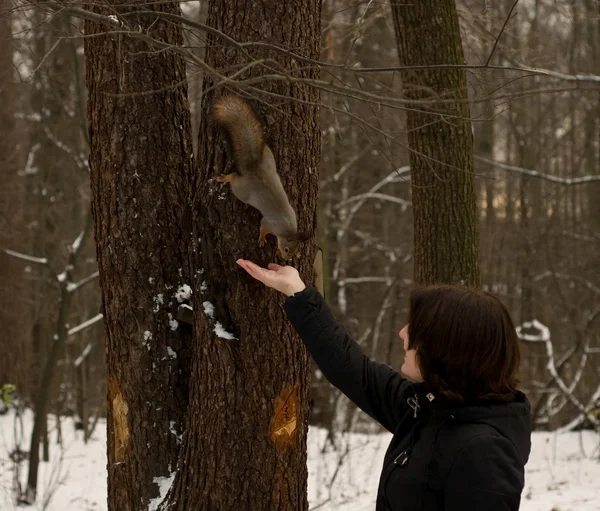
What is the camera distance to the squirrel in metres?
2.88

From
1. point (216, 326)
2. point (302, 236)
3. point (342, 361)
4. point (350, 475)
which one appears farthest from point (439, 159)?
point (350, 475)

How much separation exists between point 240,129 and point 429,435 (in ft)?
4.55

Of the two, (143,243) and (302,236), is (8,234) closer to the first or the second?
(143,243)

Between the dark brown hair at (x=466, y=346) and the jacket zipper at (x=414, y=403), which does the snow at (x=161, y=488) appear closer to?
the jacket zipper at (x=414, y=403)

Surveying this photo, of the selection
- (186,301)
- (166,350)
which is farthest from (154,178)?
(166,350)

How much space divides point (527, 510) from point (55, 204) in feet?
28.7

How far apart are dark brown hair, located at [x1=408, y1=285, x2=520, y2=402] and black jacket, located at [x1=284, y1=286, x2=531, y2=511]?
A: 0.18 feet

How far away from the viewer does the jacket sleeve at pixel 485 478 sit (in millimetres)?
2021

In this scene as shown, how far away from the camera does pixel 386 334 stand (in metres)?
12.9

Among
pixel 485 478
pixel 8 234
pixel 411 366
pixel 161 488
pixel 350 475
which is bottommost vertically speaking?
pixel 350 475

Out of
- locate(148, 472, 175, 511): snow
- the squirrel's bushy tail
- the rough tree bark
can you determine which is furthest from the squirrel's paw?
the rough tree bark

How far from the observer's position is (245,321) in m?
3.05

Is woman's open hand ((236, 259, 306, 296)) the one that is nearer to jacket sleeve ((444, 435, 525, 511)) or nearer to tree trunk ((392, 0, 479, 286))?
jacket sleeve ((444, 435, 525, 511))

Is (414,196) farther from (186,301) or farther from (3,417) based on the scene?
(3,417)
